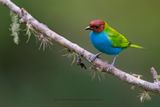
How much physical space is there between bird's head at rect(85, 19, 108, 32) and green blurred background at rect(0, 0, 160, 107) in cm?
397

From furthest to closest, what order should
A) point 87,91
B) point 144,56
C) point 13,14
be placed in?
point 144,56, point 87,91, point 13,14

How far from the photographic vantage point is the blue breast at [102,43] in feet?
17.1

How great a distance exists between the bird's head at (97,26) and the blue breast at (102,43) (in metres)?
0.07

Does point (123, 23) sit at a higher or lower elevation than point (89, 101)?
higher

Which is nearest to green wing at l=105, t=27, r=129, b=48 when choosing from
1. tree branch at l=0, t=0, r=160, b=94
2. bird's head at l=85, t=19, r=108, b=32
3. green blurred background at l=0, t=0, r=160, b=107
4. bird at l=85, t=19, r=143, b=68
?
bird at l=85, t=19, r=143, b=68

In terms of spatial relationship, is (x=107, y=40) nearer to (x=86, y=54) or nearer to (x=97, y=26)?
(x=97, y=26)

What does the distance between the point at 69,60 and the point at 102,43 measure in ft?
13.9

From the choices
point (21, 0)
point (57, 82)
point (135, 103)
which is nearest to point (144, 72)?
point (135, 103)

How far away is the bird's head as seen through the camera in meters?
4.98

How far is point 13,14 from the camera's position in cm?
498

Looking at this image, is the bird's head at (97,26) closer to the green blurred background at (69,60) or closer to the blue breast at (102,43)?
the blue breast at (102,43)

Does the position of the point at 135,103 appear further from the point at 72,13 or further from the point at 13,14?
the point at 13,14

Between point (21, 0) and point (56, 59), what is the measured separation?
0.89 metres

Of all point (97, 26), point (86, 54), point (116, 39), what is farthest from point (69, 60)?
point (86, 54)
